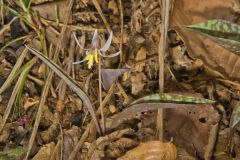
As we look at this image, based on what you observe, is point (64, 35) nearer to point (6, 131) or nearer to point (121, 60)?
point (121, 60)

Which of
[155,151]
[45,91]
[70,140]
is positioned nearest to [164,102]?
[155,151]

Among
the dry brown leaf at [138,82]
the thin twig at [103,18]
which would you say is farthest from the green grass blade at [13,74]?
the dry brown leaf at [138,82]

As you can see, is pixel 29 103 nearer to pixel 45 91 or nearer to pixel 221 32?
pixel 45 91

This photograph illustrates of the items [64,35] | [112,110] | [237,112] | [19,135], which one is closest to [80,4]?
[64,35]

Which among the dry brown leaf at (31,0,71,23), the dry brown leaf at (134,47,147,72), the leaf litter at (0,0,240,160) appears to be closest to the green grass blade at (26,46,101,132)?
the leaf litter at (0,0,240,160)

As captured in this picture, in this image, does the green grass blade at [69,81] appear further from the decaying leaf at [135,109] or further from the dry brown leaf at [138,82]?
the dry brown leaf at [138,82]
